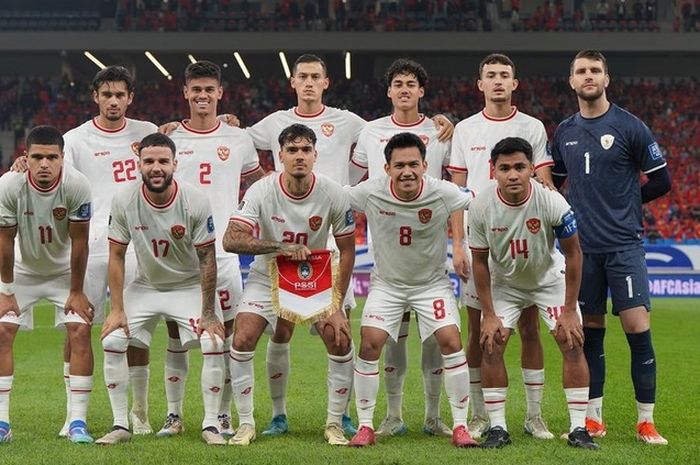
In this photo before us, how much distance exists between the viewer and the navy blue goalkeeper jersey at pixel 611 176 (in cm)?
665

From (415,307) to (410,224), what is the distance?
571mm

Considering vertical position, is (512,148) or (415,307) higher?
(512,148)

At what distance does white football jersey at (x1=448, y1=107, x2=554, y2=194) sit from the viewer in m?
7.10

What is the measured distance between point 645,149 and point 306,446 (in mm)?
3037

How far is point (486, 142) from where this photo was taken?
710 cm

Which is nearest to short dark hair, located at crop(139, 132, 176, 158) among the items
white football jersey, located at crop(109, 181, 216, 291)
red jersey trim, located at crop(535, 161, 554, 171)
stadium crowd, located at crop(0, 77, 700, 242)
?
white football jersey, located at crop(109, 181, 216, 291)

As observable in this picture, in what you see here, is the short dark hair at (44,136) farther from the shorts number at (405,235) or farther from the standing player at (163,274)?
the shorts number at (405,235)

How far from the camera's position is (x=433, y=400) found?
23.2 ft

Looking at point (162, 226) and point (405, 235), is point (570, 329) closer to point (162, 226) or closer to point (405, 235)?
point (405, 235)

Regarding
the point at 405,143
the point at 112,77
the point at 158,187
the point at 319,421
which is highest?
the point at 112,77

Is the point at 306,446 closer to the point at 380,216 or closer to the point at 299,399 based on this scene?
the point at 380,216

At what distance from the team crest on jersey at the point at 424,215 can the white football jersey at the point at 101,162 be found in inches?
84.6

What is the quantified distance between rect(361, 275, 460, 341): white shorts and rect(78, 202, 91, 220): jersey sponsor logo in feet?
6.53

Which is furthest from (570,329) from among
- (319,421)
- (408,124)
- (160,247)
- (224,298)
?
(160,247)
